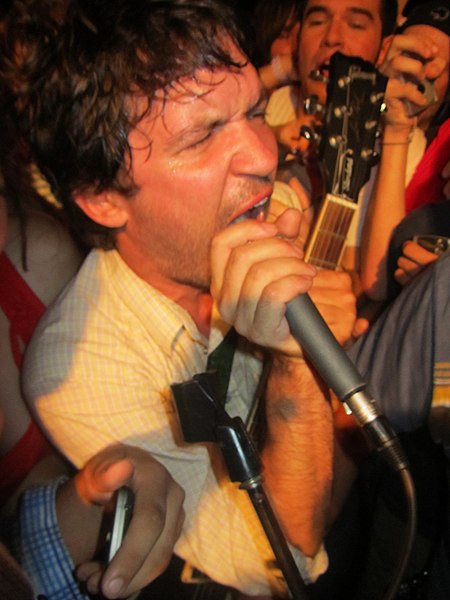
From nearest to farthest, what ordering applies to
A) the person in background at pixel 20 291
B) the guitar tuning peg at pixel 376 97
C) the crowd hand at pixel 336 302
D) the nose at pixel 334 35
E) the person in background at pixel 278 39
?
1. the crowd hand at pixel 336 302
2. the person in background at pixel 20 291
3. the guitar tuning peg at pixel 376 97
4. the nose at pixel 334 35
5. the person in background at pixel 278 39

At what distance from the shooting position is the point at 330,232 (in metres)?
1.20

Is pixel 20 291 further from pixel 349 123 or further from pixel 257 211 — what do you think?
pixel 349 123

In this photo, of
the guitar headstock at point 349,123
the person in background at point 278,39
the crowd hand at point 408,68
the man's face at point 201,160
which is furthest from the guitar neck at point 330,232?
the person in background at point 278,39

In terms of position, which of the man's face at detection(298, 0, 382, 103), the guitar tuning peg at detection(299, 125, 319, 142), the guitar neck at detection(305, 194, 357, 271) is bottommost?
the guitar neck at detection(305, 194, 357, 271)

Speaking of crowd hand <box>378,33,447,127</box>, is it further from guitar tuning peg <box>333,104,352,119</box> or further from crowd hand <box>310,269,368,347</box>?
crowd hand <box>310,269,368,347</box>

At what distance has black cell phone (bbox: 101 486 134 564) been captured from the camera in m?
0.71

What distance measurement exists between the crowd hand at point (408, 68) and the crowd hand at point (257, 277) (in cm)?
84

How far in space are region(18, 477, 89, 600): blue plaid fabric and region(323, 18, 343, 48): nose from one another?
1.68 meters

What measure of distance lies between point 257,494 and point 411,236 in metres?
0.91

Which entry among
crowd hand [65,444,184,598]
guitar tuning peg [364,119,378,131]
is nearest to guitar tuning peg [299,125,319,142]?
guitar tuning peg [364,119,378,131]

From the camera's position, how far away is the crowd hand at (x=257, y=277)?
680 mm

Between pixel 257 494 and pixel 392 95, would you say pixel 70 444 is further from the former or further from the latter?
pixel 392 95

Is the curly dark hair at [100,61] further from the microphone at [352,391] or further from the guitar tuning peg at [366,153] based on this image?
the microphone at [352,391]

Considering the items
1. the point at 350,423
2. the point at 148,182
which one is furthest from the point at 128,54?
the point at 350,423
